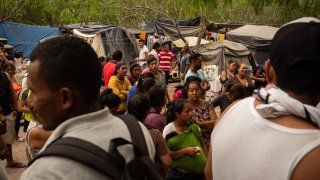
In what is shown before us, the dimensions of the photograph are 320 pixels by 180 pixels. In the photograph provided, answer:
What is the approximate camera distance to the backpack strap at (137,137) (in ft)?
4.64

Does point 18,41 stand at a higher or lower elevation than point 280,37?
lower

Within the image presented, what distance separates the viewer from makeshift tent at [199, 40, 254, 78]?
14.0m

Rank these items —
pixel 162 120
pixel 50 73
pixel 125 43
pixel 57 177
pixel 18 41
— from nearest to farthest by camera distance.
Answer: pixel 57 177, pixel 50 73, pixel 162 120, pixel 125 43, pixel 18 41

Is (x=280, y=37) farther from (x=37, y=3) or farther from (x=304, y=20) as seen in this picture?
(x=37, y=3)

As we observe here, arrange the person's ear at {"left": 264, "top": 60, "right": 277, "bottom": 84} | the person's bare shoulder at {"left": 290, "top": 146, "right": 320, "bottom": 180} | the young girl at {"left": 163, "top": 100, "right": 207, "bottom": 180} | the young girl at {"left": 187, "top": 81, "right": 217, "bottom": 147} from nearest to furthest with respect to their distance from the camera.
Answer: the person's bare shoulder at {"left": 290, "top": 146, "right": 320, "bottom": 180}, the person's ear at {"left": 264, "top": 60, "right": 277, "bottom": 84}, the young girl at {"left": 163, "top": 100, "right": 207, "bottom": 180}, the young girl at {"left": 187, "top": 81, "right": 217, "bottom": 147}

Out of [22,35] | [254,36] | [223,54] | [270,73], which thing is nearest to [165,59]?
[223,54]

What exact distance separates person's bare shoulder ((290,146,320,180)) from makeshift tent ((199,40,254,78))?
1258cm

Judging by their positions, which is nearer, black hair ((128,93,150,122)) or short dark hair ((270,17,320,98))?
short dark hair ((270,17,320,98))

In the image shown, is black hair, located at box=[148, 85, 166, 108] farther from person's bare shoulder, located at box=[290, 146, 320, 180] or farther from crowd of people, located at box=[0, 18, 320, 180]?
person's bare shoulder, located at box=[290, 146, 320, 180]

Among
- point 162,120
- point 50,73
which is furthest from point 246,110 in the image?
point 162,120

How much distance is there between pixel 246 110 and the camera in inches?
61.1

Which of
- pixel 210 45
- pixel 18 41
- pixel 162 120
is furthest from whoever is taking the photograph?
pixel 18 41

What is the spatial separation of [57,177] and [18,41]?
73.3 feet

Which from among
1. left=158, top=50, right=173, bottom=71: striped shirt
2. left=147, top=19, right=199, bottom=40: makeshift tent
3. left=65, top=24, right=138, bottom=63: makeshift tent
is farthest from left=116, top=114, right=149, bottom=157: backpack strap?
left=147, top=19, right=199, bottom=40: makeshift tent
